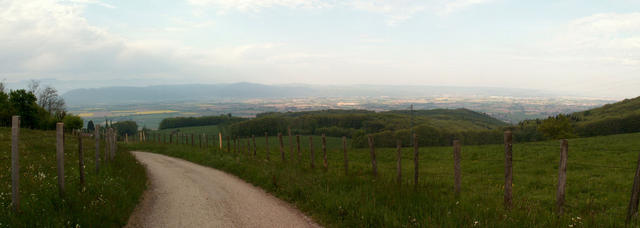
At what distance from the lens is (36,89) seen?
87.6 metres

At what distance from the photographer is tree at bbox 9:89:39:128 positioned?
64.7 meters

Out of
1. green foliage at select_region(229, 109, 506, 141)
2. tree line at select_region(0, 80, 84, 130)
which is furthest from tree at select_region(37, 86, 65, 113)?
green foliage at select_region(229, 109, 506, 141)

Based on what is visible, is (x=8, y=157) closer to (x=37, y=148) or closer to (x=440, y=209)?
(x=37, y=148)

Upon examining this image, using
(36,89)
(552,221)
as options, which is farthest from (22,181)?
(36,89)

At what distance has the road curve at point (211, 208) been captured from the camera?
9016mm

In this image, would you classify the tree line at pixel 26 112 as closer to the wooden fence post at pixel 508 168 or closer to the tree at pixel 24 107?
the tree at pixel 24 107

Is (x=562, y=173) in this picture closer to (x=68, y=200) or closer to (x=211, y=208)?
(x=211, y=208)

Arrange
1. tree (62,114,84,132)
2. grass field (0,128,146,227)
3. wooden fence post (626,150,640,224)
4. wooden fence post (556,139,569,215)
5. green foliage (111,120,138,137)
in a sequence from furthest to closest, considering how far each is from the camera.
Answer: green foliage (111,120,138,137) → tree (62,114,84,132) → wooden fence post (556,139,569,215) → grass field (0,128,146,227) → wooden fence post (626,150,640,224)

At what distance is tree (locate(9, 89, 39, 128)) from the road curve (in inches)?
2657

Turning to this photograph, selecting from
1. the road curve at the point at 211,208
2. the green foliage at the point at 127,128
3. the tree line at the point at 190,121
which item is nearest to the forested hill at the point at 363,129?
the tree line at the point at 190,121

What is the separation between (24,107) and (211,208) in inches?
2959

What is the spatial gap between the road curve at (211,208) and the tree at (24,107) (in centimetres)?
6748

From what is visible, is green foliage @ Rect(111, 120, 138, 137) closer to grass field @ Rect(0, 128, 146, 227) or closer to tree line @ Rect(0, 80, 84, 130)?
tree line @ Rect(0, 80, 84, 130)

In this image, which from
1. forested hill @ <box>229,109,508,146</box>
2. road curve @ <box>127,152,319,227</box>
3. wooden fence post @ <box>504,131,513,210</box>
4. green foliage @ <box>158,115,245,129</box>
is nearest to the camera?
wooden fence post @ <box>504,131,513,210</box>
